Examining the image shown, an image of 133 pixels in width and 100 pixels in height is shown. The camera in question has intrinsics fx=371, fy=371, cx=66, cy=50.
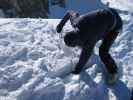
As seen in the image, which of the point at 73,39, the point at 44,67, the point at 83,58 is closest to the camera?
the point at 73,39

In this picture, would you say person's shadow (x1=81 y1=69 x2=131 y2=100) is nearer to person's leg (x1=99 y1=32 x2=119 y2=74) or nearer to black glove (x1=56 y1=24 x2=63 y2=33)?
person's leg (x1=99 y1=32 x2=119 y2=74)

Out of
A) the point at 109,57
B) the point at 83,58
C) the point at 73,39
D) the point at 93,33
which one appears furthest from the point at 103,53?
the point at 73,39

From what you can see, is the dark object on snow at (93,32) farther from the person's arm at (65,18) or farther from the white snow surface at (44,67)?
the white snow surface at (44,67)

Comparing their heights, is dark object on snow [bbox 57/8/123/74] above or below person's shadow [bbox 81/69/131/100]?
above

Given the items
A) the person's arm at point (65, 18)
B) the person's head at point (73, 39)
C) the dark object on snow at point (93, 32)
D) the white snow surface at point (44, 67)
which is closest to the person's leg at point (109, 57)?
the dark object on snow at point (93, 32)

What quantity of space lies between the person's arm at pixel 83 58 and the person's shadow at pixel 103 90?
0.11 meters

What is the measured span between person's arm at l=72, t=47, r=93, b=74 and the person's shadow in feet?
0.37

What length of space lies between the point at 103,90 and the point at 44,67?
0.85 meters

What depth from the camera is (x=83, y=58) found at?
478 cm

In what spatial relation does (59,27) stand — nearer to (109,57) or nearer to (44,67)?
(44,67)

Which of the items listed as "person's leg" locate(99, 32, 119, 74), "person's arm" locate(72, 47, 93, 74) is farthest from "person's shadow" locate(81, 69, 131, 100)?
"person's leg" locate(99, 32, 119, 74)

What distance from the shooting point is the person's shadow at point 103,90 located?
4.87m

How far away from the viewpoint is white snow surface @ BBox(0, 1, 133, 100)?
4.63m

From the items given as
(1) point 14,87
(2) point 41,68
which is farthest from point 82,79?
(1) point 14,87
